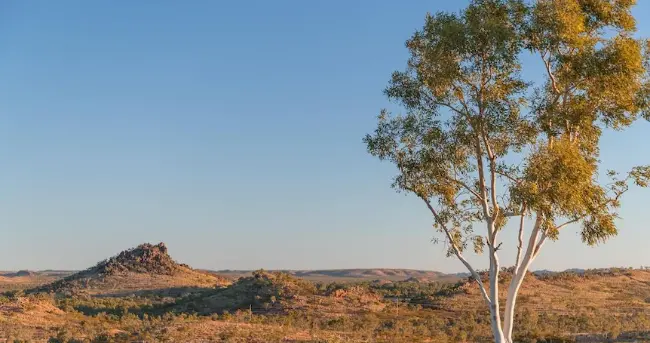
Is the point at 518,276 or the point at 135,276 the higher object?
the point at 135,276

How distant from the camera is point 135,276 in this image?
8675 cm

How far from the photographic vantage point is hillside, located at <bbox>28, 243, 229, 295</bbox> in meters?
80.2

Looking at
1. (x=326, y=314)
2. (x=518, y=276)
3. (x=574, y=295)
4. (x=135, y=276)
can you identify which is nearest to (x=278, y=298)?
(x=326, y=314)

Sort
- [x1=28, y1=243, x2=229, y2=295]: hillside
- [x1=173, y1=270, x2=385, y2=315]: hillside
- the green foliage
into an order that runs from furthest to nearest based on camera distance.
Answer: [x1=28, y1=243, x2=229, y2=295]: hillside → [x1=173, y1=270, x2=385, y2=315]: hillside → the green foliage

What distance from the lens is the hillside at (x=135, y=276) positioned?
80188mm

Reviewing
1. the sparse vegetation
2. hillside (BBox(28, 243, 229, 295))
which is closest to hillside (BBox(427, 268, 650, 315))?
the sparse vegetation

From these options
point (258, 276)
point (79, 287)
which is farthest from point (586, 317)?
point (79, 287)

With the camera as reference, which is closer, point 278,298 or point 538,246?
point 538,246

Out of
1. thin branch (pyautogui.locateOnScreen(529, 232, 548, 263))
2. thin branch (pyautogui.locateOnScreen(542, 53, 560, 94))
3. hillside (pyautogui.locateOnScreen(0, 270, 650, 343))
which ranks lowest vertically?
hillside (pyautogui.locateOnScreen(0, 270, 650, 343))

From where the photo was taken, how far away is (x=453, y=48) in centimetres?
2170

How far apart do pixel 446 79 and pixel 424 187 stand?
4.17 metres

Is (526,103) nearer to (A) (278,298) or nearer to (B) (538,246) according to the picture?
(B) (538,246)

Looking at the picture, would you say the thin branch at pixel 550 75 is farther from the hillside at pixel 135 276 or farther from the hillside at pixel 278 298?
the hillside at pixel 135 276

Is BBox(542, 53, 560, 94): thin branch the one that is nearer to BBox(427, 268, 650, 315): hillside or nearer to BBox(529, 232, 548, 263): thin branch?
BBox(529, 232, 548, 263): thin branch
